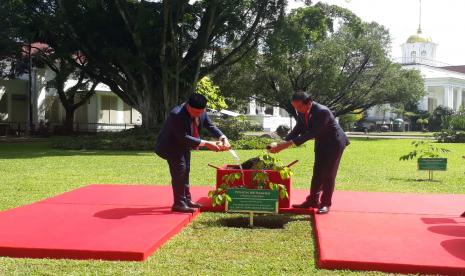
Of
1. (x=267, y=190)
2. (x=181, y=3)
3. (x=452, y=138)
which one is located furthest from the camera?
(x=452, y=138)

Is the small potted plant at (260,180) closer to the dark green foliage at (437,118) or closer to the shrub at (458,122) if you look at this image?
the shrub at (458,122)

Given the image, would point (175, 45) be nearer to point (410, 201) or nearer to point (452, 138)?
point (410, 201)

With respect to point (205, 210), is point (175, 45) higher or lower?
higher

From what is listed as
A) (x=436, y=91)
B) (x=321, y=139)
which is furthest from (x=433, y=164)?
(x=436, y=91)

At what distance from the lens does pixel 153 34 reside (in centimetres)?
2353

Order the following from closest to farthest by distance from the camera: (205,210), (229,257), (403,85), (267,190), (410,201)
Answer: (229,257)
(267,190)
(205,210)
(410,201)
(403,85)

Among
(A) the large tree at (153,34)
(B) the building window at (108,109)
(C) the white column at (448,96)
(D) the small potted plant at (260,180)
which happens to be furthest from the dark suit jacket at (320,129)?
(C) the white column at (448,96)

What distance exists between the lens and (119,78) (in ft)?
84.1

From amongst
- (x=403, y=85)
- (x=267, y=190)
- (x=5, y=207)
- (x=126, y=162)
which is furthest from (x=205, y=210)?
(x=403, y=85)

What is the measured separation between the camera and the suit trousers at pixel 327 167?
7.56 meters

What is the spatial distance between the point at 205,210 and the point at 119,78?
61.3ft

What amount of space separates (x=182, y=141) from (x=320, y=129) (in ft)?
6.03

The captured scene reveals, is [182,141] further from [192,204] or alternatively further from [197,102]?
[192,204]

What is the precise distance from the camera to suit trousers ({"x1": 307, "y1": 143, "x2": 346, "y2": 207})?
756 centimetres
